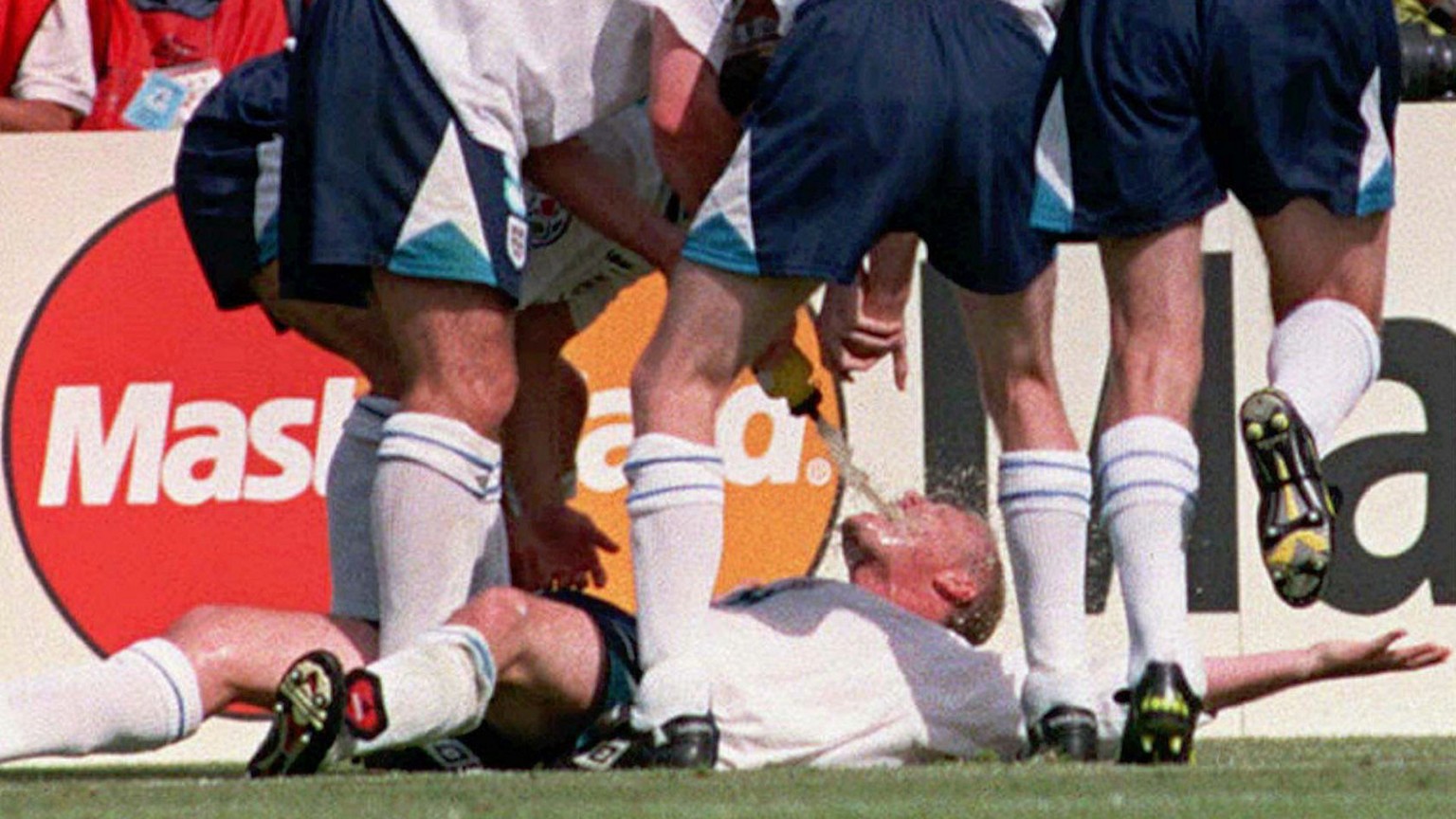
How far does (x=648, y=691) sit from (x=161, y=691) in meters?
0.75

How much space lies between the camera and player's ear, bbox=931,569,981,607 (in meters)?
5.92

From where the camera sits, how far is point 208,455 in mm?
7824

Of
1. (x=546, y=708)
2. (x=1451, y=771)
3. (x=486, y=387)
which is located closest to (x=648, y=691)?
(x=546, y=708)

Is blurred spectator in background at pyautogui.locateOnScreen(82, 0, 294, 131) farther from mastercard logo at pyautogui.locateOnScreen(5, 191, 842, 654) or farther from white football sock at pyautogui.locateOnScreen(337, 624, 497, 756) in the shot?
white football sock at pyautogui.locateOnScreen(337, 624, 497, 756)

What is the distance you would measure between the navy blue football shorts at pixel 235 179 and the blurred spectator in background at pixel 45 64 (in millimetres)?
2364

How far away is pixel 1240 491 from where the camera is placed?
7621 millimetres

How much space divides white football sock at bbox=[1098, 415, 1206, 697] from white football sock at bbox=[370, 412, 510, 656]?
103 centimetres

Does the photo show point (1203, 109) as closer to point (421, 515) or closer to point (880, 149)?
point (880, 149)

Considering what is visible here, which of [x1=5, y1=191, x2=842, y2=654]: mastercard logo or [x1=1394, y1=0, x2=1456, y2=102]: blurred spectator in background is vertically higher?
[x1=1394, y1=0, x2=1456, y2=102]: blurred spectator in background

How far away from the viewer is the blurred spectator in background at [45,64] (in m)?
8.55

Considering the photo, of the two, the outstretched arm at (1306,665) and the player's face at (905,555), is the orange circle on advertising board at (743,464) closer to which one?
the player's face at (905,555)

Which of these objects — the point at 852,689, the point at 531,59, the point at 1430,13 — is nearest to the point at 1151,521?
the point at 852,689

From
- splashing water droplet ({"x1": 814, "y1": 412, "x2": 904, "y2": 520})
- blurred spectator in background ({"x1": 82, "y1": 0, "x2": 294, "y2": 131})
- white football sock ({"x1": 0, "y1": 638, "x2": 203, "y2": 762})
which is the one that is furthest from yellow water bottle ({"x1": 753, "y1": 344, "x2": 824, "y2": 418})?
blurred spectator in background ({"x1": 82, "y1": 0, "x2": 294, "y2": 131})

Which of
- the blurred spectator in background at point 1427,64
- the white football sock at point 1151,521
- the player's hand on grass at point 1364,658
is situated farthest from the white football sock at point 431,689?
the blurred spectator in background at point 1427,64
